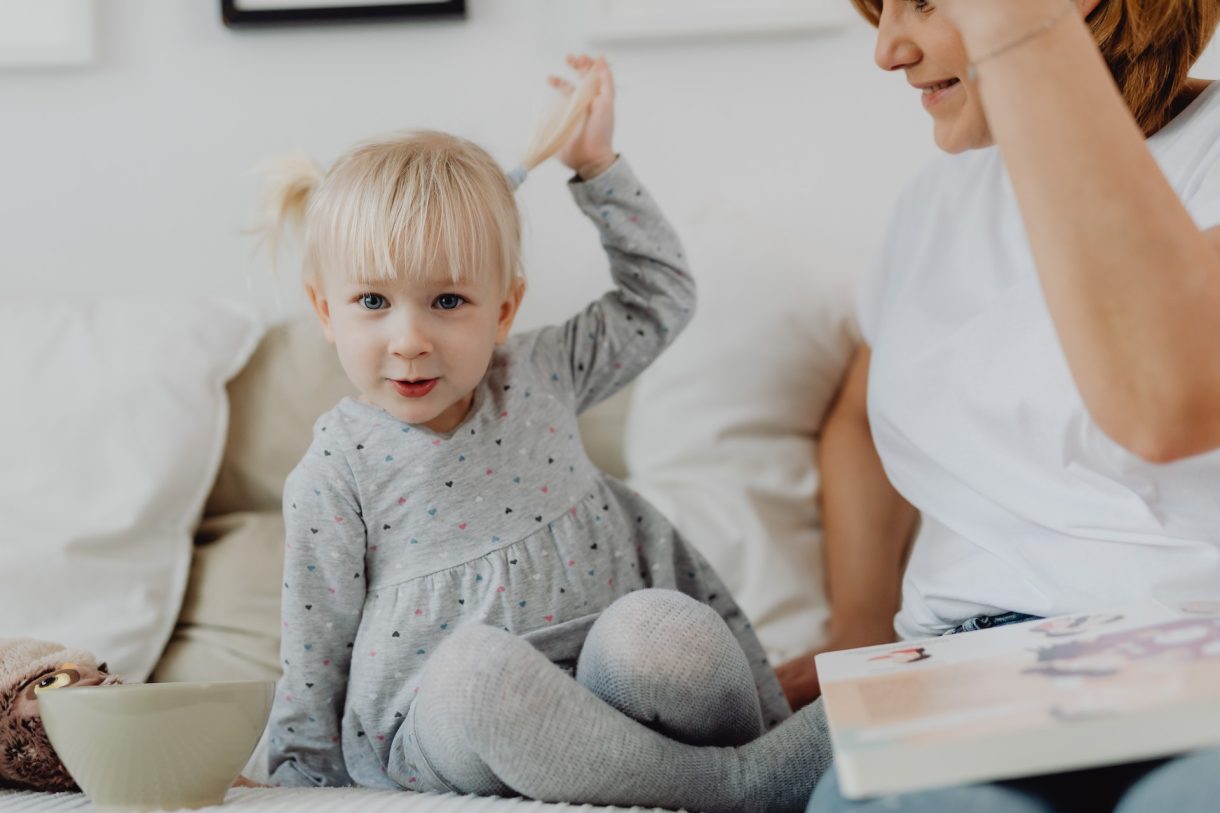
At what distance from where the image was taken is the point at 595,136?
3.63ft

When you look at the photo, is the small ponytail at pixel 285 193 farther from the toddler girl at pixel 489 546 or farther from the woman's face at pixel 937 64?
the woman's face at pixel 937 64

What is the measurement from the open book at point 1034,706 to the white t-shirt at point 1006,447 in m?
0.13

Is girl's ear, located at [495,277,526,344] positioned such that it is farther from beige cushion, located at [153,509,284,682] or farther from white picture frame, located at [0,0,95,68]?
white picture frame, located at [0,0,95,68]

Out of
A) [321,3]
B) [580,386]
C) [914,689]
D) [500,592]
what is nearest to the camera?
[914,689]

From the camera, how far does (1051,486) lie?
0.91 metres

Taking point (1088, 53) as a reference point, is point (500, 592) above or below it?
below

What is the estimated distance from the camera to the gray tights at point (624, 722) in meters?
0.83

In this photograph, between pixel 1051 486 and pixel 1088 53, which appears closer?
pixel 1088 53

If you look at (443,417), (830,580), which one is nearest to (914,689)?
(443,417)

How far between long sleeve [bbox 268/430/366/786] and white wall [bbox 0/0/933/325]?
56 centimetres

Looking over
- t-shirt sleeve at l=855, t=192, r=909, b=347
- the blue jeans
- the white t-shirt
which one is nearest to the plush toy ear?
the blue jeans

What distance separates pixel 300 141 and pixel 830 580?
858mm

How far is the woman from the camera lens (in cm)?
69

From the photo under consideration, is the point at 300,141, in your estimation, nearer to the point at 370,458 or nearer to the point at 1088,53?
the point at 370,458
